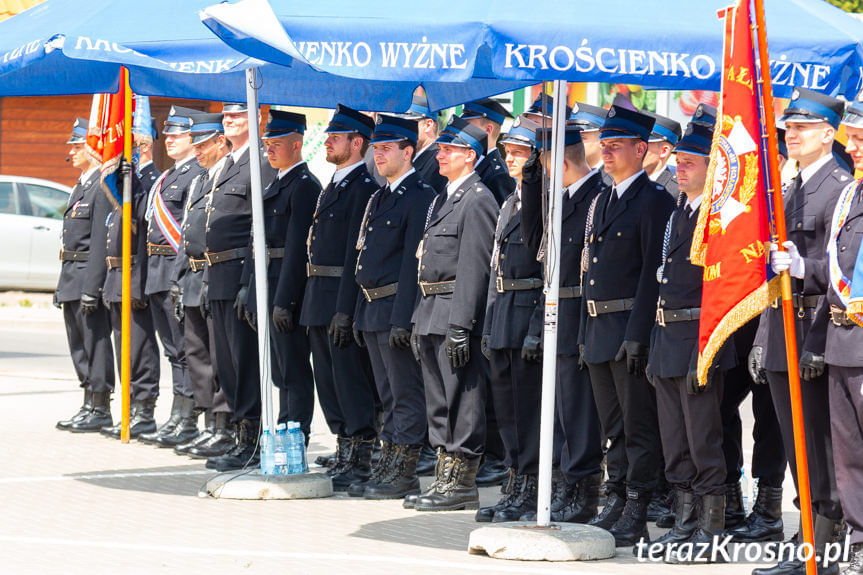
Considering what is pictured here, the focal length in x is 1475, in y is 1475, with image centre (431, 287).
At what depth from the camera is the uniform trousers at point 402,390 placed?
9141 millimetres

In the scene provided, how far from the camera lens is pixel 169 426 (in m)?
11.4

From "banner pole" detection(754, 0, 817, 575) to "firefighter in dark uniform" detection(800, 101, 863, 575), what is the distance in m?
0.29

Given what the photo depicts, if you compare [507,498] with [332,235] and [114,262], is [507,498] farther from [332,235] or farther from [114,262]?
[114,262]

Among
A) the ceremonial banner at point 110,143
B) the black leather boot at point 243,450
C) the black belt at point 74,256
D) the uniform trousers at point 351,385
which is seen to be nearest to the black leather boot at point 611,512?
the uniform trousers at point 351,385

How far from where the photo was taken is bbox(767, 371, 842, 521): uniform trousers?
22.3ft

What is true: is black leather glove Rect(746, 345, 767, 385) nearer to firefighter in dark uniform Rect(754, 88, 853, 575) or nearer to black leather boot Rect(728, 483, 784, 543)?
firefighter in dark uniform Rect(754, 88, 853, 575)

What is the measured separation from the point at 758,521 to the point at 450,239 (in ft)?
7.85

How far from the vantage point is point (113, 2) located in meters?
8.41

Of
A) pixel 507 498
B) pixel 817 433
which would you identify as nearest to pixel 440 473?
pixel 507 498

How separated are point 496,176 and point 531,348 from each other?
72.9 inches

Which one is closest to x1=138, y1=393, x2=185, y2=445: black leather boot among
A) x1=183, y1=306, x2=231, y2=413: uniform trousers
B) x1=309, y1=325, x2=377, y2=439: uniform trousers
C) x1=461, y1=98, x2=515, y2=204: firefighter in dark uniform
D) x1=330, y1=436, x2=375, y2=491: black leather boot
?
x1=183, y1=306, x2=231, y2=413: uniform trousers

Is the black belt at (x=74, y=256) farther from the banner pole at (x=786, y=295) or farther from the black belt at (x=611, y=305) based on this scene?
the banner pole at (x=786, y=295)

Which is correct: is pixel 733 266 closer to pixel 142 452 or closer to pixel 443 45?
pixel 443 45

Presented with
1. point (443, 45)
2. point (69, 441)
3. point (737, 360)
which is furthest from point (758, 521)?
point (69, 441)
